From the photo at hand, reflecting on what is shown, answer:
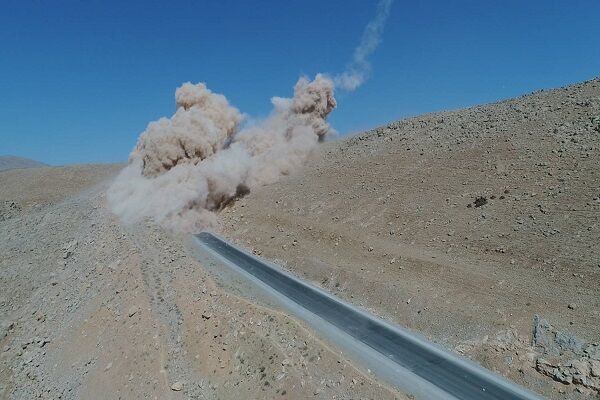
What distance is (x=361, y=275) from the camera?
28.8 m

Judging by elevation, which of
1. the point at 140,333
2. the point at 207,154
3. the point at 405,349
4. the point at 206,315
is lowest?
the point at 140,333

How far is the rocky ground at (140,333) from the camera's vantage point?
19.0m

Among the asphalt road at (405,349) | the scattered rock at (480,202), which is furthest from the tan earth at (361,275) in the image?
the asphalt road at (405,349)

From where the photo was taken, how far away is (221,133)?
179ft

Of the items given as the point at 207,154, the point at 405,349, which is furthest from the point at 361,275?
the point at 207,154

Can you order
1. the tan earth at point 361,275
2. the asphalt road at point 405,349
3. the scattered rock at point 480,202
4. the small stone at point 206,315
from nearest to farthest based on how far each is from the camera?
the asphalt road at point 405,349 < the tan earth at point 361,275 < the small stone at point 206,315 < the scattered rock at point 480,202

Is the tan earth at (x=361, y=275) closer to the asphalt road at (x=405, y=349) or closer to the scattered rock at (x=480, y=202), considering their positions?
the scattered rock at (x=480, y=202)

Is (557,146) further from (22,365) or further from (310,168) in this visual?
(22,365)

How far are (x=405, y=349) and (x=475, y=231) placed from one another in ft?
39.3

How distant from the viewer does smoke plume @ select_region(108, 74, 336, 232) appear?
4381 centimetres

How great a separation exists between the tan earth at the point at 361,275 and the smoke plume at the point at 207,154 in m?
2.97

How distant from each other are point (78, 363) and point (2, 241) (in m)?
26.5

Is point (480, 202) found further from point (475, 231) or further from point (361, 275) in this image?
point (361, 275)

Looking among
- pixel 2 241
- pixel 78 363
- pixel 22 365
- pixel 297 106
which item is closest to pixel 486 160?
pixel 297 106
